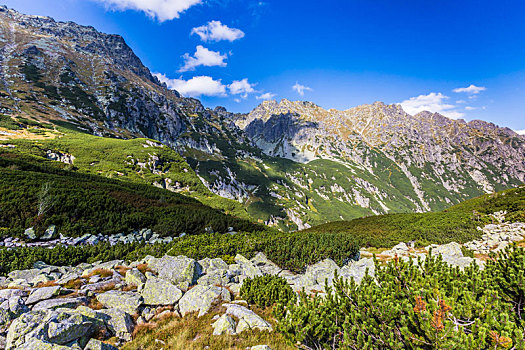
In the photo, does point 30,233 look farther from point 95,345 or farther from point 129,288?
point 95,345

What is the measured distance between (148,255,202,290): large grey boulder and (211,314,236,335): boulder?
313 cm

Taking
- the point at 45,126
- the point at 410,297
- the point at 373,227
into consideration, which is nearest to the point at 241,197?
the point at 45,126

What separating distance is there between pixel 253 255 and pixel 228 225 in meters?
11.4

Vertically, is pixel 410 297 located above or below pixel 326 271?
A: above

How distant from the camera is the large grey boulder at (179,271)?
30.7 feet

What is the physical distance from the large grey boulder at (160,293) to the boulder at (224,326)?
2.35 m

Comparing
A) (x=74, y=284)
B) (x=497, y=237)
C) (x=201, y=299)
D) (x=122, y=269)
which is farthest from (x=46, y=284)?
(x=497, y=237)

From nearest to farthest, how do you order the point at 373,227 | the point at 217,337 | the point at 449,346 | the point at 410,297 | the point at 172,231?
the point at 449,346 → the point at 410,297 → the point at 217,337 → the point at 172,231 → the point at 373,227

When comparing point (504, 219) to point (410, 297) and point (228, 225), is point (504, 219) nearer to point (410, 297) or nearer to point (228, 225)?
point (410, 297)

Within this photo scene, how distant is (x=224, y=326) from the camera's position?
6.41 meters

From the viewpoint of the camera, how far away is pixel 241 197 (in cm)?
17338

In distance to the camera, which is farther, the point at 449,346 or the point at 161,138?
the point at 161,138

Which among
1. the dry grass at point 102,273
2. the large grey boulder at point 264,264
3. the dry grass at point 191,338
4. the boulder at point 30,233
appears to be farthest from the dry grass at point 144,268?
the boulder at point 30,233

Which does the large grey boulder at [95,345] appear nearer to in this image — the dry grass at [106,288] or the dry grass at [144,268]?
the dry grass at [106,288]
